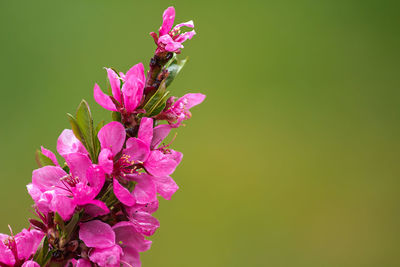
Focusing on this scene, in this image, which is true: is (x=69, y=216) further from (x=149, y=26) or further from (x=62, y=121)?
(x=149, y=26)

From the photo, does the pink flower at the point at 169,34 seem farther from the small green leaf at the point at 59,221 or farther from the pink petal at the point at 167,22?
the small green leaf at the point at 59,221

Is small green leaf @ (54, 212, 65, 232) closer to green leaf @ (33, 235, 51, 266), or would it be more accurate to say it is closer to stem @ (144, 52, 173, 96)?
green leaf @ (33, 235, 51, 266)

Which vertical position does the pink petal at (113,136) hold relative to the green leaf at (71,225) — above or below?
above

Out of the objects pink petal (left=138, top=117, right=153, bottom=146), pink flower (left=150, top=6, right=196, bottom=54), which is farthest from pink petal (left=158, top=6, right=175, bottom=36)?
pink petal (left=138, top=117, right=153, bottom=146)

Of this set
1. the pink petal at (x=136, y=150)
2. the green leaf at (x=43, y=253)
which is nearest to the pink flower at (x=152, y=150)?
the pink petal at (x=136, y=150)

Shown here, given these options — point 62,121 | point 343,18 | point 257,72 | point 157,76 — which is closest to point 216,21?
point 257,72
